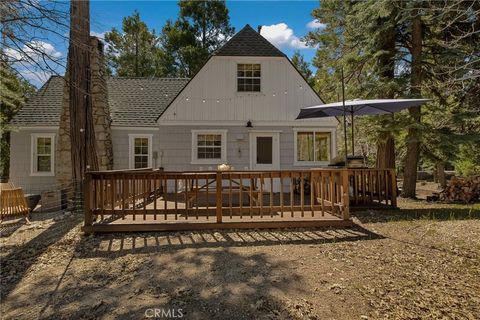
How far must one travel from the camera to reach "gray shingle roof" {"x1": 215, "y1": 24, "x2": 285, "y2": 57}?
11.0m

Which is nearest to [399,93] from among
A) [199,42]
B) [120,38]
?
[199,42]

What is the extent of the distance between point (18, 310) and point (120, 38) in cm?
2345

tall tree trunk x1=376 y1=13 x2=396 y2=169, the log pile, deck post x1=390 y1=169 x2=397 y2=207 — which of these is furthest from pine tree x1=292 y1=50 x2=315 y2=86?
deck post x1=390 y1=169 x2=397 y2=207

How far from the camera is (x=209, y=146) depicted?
11.1m

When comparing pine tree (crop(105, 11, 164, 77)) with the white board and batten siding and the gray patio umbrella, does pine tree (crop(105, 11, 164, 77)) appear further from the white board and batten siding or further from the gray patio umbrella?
the gray patio umbrella

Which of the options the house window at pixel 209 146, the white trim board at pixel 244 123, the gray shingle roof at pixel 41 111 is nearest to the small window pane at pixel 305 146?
the white trim board at pixel 244 123

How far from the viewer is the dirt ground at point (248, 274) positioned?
3.04 metres

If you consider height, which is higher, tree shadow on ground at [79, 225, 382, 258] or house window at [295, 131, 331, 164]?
house window at [295, 131, 331, 164]

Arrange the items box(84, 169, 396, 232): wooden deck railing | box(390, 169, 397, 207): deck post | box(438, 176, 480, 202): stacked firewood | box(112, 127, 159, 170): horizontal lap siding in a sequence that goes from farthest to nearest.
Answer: box(112, 127, 159, 170): horizontal lap siding → box(438, 176, 480, 202): stacked firewood → box(390, 169, 397, 207): deck post → box(84, 169, 396, 232): wooden deck railing

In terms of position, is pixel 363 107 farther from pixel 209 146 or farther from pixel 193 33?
pixel 193 33

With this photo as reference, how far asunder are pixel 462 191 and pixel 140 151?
39.4 feet

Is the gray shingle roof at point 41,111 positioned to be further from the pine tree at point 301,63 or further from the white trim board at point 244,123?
the pine tree at point 301,63

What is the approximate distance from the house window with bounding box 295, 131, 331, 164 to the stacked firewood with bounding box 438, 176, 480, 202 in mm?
4253

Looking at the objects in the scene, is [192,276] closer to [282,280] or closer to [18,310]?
[282,280]
